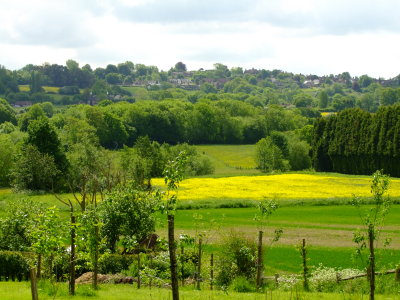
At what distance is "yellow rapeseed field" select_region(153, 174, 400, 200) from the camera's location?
225 ft

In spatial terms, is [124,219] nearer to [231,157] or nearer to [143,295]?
[143,295]

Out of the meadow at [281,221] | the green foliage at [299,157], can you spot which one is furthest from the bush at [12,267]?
the green foliage at [299,157]

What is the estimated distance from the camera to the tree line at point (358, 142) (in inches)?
3814

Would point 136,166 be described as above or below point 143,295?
above

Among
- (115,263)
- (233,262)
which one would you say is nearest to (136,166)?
(115,263)

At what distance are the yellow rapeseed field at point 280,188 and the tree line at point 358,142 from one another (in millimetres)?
12272

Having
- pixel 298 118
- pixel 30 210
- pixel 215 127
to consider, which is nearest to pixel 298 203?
pixel 30 210

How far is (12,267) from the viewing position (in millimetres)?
29875

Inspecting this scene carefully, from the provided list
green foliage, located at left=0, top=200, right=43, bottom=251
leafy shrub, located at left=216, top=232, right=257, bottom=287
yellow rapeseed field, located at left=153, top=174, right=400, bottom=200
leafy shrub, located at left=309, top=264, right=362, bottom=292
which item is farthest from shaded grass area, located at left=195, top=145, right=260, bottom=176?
leafy shrub, located at left=309, top=264, right=362, bottom=292

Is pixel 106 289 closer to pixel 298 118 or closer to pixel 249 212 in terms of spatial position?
pixel 249 212

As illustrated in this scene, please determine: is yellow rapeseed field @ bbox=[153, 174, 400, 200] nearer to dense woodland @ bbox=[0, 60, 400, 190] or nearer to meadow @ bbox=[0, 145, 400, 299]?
meadow @ bbox=[0, 145, 400, 299]

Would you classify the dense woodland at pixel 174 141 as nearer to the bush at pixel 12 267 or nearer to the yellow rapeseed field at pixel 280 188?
the yellow rapeseed field at pixel 280 188

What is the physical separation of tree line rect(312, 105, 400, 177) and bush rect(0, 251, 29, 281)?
75.5 meters

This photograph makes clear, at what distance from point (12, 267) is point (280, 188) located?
49.5m
